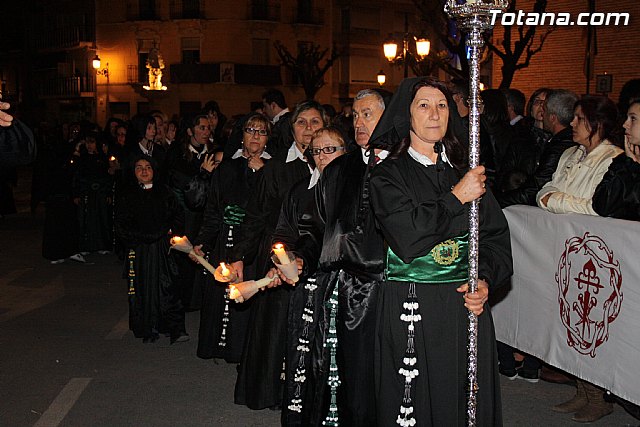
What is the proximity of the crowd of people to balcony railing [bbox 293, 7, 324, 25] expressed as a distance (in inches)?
1554

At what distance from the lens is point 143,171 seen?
27.8 ft

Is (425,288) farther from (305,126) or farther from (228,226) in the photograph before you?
(228,226)

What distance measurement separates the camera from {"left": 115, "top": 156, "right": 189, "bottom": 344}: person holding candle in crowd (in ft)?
27.4

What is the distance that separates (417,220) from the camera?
385 cm

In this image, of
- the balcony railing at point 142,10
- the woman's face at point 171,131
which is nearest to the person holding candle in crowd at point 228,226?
the woman's face at point 171,131

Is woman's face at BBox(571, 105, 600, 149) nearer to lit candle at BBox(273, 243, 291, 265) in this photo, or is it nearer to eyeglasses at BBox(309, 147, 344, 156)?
eyeglasses at BBox(309, 147, 344, 156)

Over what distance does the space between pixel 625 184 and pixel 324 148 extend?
83.5 inches

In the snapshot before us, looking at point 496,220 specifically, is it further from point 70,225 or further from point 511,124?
point 70,225

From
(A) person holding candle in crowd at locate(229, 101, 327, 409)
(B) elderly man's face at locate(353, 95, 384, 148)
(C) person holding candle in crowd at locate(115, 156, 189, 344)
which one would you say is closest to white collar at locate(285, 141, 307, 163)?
(A) person holding candle in crowd at locate(229, 101, 327, 409)

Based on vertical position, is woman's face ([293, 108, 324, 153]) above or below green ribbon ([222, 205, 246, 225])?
above

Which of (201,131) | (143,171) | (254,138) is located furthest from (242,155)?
(201,131)

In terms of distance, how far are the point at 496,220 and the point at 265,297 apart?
2457 mm

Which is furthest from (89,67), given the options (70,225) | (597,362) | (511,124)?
(597,362)
